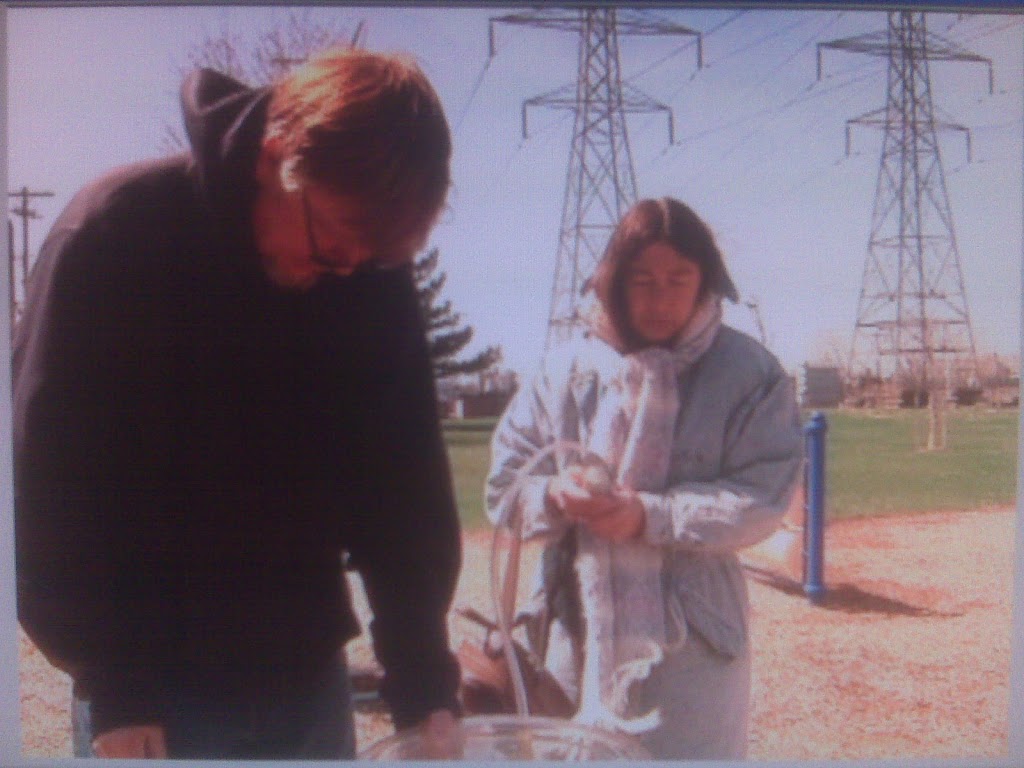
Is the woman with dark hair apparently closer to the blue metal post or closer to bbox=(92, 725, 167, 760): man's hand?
the blue metal post

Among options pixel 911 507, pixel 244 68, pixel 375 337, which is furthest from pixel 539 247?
pixel 911 507

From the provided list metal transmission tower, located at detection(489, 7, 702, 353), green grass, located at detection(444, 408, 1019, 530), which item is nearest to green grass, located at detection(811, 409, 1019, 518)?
green grass, located at detection(444, 408, 1019, 530)

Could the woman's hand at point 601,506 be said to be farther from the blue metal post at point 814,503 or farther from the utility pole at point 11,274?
the utility pole at point 11,274

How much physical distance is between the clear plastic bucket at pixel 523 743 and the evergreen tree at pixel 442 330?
2.14ft

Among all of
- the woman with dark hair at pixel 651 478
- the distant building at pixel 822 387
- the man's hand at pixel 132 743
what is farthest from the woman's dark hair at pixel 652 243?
the man's hand at pixel 132 743

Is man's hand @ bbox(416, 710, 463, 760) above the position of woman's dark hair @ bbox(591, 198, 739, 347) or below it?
below

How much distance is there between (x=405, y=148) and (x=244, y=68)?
338 mm

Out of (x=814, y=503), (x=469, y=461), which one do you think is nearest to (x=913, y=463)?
(x=814, y=503)

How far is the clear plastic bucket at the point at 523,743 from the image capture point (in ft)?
6.43

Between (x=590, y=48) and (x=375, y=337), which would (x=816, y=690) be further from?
(x=590, y=48)

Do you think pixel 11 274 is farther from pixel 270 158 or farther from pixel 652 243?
pixel 652 243

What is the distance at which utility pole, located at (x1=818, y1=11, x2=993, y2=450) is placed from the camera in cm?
199

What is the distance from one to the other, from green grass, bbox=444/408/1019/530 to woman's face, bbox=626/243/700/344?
0.32m

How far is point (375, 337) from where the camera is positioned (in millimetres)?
1925
